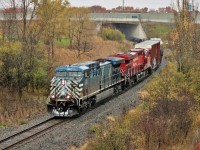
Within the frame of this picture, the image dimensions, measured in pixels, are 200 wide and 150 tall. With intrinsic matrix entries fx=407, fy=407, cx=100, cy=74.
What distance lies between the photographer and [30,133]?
18.4m

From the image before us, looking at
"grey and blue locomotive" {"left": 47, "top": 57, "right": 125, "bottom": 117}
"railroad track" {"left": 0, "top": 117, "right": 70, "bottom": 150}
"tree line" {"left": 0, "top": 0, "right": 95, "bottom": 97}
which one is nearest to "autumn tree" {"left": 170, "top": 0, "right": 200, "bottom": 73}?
"grey and blue locomotive" {"left": 47, "top": 57, "right": 125, "bottom": 117}

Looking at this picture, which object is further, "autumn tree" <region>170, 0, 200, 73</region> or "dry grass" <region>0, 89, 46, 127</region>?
"autumn tree" <region>170, 0, 200, 73</region>

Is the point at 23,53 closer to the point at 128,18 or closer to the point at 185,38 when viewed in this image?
the point at 185,38

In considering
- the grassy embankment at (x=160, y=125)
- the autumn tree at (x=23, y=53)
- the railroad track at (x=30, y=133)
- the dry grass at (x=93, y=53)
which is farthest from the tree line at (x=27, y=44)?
the grassy embankment at (x=160, y=125)

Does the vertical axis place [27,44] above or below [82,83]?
above

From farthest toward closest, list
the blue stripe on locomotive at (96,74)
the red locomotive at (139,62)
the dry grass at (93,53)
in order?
the dry grass at (93,53) → the red locomotive at (139,62) → the blue stripe on locomotive at (96,74)

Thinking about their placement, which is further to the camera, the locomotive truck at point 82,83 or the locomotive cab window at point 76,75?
the locomotive cab window at point 76,75

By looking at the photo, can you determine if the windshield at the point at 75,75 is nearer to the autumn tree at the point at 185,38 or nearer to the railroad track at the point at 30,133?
the railroad track at the point at 30,133

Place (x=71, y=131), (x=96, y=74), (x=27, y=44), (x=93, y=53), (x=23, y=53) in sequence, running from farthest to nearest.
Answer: (x=93, y=53), (x=27, y=44), (x=23, y=53), (x=96, y=74), (x=71, y=131)

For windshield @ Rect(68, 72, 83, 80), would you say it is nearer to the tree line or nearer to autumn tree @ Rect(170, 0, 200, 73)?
the tree line

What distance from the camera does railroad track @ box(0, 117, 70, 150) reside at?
53.7 ft

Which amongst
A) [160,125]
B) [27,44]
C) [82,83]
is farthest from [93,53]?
[160,125]

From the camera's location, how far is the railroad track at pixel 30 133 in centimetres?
1636

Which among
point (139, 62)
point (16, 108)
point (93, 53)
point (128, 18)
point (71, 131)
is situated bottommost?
point (71, 131)
